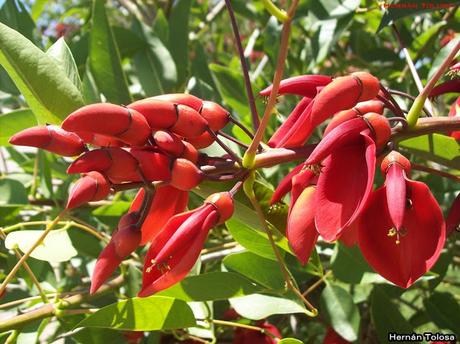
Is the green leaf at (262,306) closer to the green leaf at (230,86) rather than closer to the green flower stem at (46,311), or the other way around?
the green flower stem at (46,311)

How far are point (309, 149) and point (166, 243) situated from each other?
172 millimetres

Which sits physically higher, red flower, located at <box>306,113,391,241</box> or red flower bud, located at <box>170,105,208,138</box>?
red flower bud, located at <box>170,105,208,138</box>

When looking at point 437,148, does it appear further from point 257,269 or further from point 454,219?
point 257,269

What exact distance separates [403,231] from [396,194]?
4cm

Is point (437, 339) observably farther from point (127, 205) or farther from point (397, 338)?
point (127, 205)

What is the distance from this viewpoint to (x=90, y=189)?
536 mm

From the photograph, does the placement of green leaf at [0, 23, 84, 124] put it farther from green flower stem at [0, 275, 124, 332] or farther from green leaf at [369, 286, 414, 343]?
green leaf at [369, 286, 414, 343]

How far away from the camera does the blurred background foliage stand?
754mm

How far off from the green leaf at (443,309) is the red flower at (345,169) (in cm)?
71

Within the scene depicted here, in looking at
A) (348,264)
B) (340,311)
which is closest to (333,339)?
(340,311)

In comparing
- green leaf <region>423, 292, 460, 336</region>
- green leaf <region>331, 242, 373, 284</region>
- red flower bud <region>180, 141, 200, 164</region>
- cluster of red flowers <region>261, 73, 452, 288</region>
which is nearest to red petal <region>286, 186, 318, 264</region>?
cluster of red flowers <region>261, 73, 452, 288</region>

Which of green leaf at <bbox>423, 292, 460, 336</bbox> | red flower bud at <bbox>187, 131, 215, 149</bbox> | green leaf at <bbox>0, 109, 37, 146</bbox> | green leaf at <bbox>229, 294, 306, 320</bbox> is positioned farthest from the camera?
green leaf at <bbox>423, 292, 460, 336</bbox>

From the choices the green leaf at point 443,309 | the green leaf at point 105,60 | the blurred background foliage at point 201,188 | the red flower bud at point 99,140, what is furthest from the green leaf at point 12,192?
the green leaf at point 443,309

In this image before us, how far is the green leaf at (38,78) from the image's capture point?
2.25 feet
